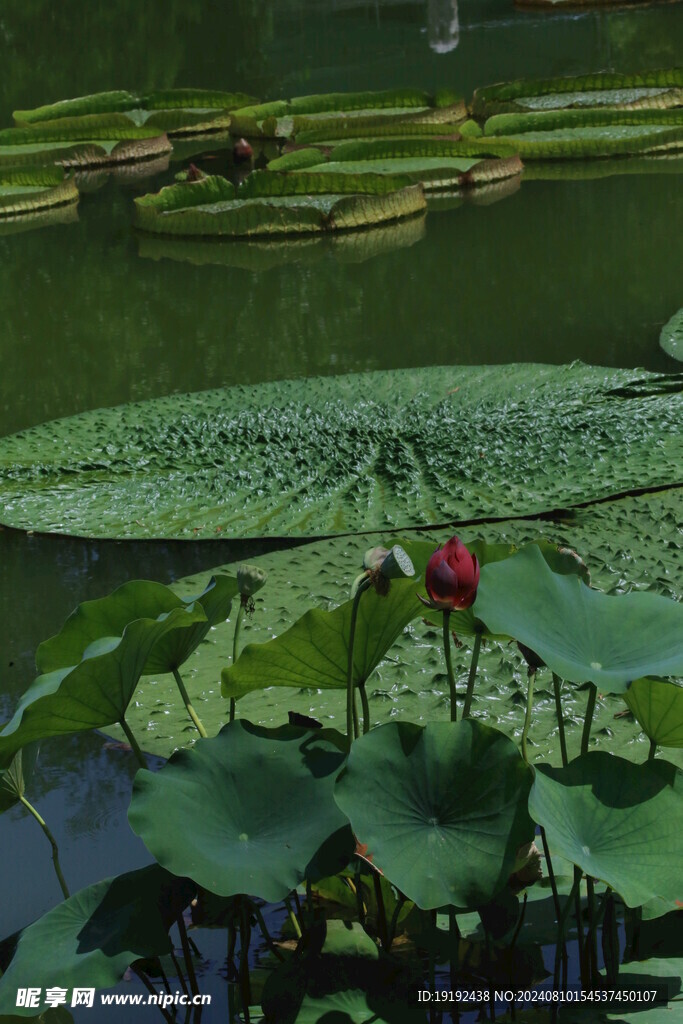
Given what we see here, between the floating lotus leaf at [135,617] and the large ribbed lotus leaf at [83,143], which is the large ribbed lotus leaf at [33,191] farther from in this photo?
the floating lotus leaf at [135,617]

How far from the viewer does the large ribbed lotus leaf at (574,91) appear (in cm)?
626

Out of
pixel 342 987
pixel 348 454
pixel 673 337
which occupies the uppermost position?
pixel 673 337

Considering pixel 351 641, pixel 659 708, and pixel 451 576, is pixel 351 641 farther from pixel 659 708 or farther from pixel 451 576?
pixel 659 708

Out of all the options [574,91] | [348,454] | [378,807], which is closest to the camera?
[378,807]

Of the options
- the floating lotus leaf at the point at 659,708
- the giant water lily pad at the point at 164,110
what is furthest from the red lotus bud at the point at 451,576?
the giant water lily pad at the point at 164,110

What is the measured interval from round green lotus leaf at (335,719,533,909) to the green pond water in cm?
26

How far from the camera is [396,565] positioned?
92 cm

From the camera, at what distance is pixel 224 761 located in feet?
3.06

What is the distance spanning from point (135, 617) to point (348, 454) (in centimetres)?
119

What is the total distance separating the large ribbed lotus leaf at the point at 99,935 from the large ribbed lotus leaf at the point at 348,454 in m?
1.05

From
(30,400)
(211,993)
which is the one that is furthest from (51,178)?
(211,993)

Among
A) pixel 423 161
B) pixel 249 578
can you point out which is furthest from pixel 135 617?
pixel 423 161

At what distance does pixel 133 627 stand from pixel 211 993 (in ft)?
1.04

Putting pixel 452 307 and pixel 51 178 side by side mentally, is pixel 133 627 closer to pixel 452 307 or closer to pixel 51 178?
pixel 452 307
